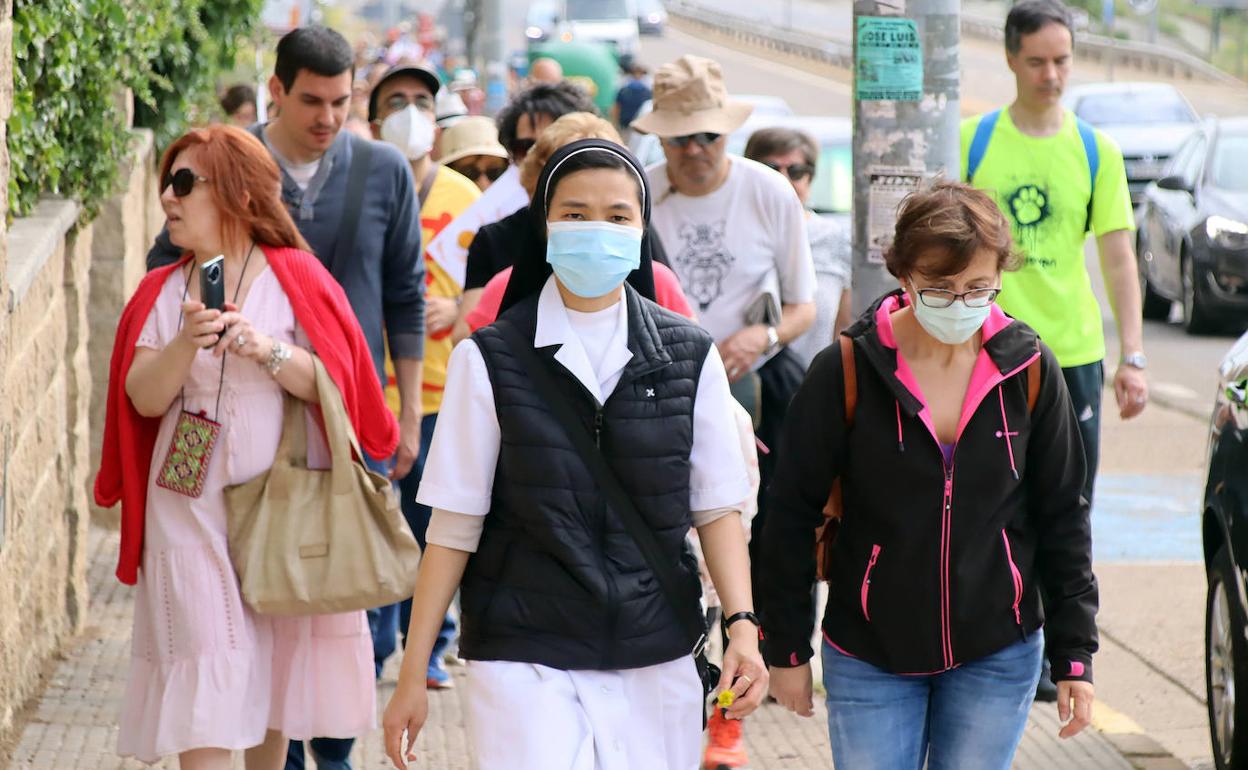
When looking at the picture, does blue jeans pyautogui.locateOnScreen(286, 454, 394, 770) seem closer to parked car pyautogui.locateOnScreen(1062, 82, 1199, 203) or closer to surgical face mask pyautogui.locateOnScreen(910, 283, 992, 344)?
surgical face mask pyautogui.locateOnScreen(910, 283, 992, 344)

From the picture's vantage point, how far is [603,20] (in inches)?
1849

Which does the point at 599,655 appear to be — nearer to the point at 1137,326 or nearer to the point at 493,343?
the point at 493,343

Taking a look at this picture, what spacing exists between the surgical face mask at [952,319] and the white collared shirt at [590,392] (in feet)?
1.43

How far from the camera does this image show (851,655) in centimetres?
386

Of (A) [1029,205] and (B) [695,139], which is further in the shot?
(A) [1029,205]

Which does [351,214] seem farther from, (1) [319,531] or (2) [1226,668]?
(2) [1226,668]

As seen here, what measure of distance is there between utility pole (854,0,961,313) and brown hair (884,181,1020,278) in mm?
1963

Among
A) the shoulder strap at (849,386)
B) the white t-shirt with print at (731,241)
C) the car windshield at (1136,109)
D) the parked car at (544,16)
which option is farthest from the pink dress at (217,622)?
the parked car at (544,16)

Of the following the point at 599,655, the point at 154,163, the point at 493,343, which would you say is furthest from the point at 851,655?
the point at 154,163

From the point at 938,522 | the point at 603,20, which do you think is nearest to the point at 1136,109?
the point at 603,20

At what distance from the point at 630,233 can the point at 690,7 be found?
243 ft

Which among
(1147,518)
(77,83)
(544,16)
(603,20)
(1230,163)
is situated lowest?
(1147,518)

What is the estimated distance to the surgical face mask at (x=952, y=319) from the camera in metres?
3.69

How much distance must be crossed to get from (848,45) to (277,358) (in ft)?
202
